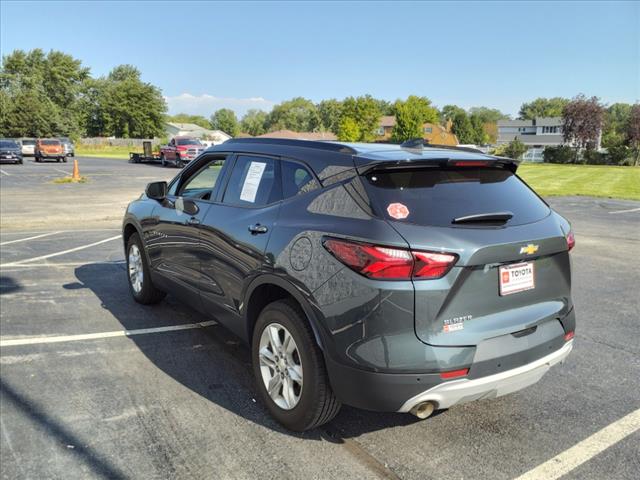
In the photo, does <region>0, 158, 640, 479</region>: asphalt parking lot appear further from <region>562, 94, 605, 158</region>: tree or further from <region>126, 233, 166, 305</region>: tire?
<region>562, 94, 605, 158</region>: tree

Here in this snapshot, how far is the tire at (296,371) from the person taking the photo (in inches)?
114

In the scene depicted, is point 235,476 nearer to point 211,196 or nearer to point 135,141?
point 211,196

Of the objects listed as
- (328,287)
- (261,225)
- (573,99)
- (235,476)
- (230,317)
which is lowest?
(235,476)

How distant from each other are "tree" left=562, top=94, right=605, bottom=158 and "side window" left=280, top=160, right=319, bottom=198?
2271 inches

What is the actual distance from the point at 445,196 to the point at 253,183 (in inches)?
57.3

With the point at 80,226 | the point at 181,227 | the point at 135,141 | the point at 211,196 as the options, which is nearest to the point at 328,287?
the point at 211,196

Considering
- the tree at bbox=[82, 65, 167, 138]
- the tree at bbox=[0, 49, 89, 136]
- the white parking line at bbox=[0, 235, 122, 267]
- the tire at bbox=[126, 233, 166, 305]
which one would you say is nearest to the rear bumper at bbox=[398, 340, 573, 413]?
the tire at bbox=[126, 233, 166, 305]

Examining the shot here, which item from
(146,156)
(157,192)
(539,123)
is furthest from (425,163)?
(539,123)

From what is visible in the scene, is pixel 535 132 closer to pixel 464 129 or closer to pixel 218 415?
pixel 464 129

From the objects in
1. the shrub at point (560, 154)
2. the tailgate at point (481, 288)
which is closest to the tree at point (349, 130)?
the shrub at point (560, 154)

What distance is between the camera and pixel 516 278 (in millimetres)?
2826

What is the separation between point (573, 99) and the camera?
2202 inches

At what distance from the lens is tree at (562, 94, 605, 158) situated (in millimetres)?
54031

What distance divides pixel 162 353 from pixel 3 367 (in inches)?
47.8
